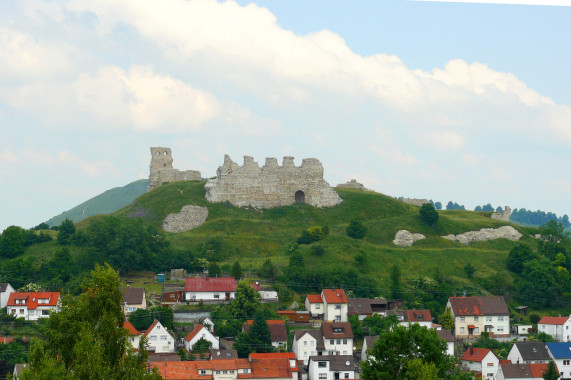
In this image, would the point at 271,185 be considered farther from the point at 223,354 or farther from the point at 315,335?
the point at 223,354

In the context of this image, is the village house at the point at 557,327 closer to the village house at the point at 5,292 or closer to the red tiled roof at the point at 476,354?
the red tiled roof at the point at 476,354

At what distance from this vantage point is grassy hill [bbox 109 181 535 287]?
73.1 metres

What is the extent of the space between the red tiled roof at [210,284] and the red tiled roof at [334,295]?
7.51 meters

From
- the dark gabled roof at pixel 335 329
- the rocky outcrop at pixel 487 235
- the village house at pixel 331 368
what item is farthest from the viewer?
the rocky outcrop at pixel 487 235

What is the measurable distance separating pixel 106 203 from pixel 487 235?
110 meters

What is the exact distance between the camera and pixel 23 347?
52.6 metres

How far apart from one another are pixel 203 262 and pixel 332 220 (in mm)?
19243

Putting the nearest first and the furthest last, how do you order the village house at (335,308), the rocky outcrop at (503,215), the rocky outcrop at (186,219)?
the village house at (335,308)
the rocky outcrop at (186,219)
the rocky outcrop at (503,215)

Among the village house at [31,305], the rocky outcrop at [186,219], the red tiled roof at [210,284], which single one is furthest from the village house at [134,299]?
the rocky outcrop at [186,219]

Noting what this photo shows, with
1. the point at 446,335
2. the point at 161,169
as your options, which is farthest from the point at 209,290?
the point at 161,169

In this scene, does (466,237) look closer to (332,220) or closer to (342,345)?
(332,220)

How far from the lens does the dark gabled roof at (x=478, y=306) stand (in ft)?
210

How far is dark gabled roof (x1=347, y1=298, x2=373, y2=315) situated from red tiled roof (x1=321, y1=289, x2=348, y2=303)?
3.17 ft

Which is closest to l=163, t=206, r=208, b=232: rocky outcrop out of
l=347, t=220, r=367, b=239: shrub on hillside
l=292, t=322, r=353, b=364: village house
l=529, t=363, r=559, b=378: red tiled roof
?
l=347, t=220, r=367, b=239: shrub on hillside
